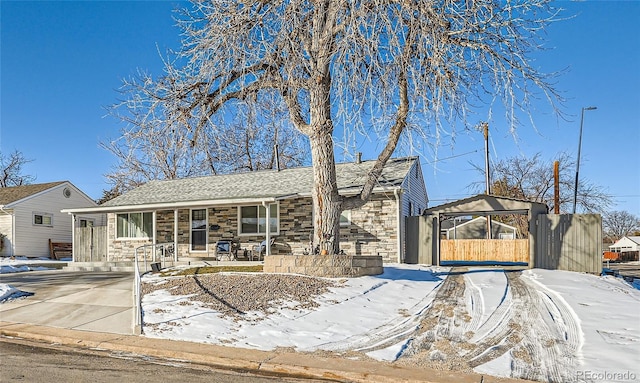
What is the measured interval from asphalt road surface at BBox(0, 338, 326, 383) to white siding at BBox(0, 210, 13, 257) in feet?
74.5

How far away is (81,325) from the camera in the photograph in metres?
7.48

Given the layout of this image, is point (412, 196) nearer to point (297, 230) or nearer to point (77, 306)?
point (297, 230)

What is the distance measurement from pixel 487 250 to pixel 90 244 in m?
16.4

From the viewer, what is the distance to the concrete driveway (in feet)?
24.9

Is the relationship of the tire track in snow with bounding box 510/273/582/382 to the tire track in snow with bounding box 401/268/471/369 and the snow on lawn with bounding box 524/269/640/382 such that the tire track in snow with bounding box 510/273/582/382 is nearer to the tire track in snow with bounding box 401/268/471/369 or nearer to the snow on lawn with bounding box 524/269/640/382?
the snow on lawn with bounding box 524/269/640/382

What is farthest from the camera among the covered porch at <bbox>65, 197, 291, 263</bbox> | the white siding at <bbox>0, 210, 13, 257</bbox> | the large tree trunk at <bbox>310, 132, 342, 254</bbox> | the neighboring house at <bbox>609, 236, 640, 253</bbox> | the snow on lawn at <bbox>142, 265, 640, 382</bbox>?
the neighboring house at <bbox>609, 236, 640, 253</bbox>

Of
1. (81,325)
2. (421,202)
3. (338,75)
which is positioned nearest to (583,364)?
(338,75)

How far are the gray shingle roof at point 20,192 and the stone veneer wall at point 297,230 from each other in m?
10.7

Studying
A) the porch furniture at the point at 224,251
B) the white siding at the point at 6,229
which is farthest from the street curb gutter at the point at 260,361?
A: the white siding at the point at 6,229

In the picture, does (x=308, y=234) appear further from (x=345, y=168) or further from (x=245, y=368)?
(x=245, y=368)

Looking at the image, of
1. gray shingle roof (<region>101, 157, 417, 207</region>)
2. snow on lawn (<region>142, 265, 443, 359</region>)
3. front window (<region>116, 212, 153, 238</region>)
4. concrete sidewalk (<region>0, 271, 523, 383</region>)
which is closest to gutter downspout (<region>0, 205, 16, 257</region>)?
gray shingle roof (<region>101, 157, 417, 207</region>)

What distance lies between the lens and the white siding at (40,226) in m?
25.9

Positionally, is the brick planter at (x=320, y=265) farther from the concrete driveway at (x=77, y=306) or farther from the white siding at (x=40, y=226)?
the white siding at (x=40, y=226)

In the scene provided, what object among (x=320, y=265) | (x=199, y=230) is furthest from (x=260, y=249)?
(x=320, y=265)
